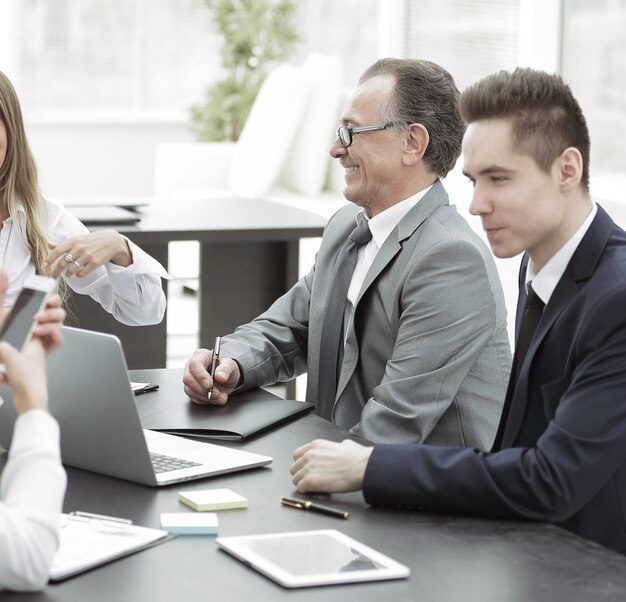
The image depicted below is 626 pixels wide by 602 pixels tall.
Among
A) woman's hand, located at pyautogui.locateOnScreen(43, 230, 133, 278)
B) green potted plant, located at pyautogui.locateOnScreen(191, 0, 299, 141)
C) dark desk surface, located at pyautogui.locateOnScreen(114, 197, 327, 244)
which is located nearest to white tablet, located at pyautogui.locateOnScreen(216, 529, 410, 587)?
woman's hand, located at pyautogui.locateOnScreen(43, 230, 133, 278)

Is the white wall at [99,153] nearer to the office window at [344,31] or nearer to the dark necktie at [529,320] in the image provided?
the office window at [344,31]

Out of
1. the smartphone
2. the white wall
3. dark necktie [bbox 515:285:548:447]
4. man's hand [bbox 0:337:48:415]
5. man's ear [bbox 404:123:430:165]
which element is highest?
man's ear [bbox 404:123:430:165]

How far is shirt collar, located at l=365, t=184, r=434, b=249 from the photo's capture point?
234 cm

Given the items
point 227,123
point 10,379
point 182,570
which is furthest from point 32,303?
point 227,123

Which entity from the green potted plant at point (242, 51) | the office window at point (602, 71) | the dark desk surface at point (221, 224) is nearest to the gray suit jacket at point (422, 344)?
the dark desk surface at point (221, 224)

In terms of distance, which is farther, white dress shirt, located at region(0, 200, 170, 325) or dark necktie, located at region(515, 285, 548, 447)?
white dress shirt, located at region(0, 200, 170, 325)

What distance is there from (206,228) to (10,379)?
280 cm

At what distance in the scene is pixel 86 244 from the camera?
2.20 m

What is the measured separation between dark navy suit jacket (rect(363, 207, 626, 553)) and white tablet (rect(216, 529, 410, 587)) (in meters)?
0.17

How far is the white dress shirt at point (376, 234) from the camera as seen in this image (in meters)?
2.34

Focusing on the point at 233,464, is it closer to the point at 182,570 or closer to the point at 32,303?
the point at 182,570

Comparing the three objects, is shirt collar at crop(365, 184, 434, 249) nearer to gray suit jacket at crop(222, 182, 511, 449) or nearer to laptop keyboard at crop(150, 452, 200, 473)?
gray suit jacket at crop(222, 182, 511, 449)

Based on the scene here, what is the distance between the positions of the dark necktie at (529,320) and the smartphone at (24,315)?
2.43 feet

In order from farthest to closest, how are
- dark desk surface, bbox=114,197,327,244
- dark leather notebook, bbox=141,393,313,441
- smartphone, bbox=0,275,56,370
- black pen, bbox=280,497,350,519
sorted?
dark desk surface, bbox=114,197,327,244
dark leather notebook, bbox=141,393,313,441
black pen, bbox=280,497,350,519
smartphone, bbox=0,275,56,370
